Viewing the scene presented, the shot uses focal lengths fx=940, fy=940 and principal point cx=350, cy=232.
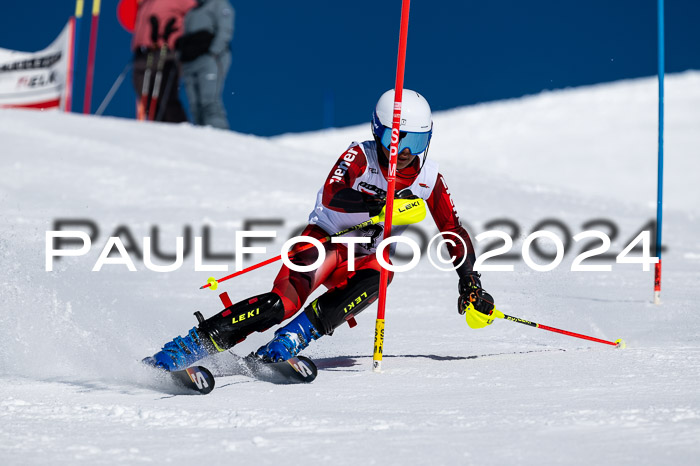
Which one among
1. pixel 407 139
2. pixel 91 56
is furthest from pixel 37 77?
pixel 407 139

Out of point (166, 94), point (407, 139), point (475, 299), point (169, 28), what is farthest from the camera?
point (166, 94)

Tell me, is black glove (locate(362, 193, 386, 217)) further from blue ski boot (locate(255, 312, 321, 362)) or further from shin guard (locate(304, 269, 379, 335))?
blue ski boot (locate(255, 312, 321, 362))

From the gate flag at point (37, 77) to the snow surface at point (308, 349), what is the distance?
1106 millimetres

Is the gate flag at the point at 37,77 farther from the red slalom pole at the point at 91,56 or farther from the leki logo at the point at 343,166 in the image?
the leki logo at the point at 343,166

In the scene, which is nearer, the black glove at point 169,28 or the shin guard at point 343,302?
the shin guard at point 343,302

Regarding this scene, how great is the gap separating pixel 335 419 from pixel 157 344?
6.52 feet

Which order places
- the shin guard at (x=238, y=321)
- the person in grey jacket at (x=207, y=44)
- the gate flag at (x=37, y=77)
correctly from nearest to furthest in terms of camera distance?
the shin guard at (x=238, y=321) → the person in grey jacket at (x=207, y=44) → the gate flag at (x=37, y=77)

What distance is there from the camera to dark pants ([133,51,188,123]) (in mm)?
11734

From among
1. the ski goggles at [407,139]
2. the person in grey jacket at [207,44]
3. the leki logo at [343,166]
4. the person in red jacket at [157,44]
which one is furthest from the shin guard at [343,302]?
the person in red jacket at [157,44]

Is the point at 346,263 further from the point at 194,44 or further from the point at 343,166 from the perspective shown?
the point at 194,44

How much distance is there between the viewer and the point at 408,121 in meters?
3.97

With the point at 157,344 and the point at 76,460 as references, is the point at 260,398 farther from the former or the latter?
the point at 157,344

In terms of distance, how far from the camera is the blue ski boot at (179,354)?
3.64 m

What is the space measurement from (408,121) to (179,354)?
1.35 meters
